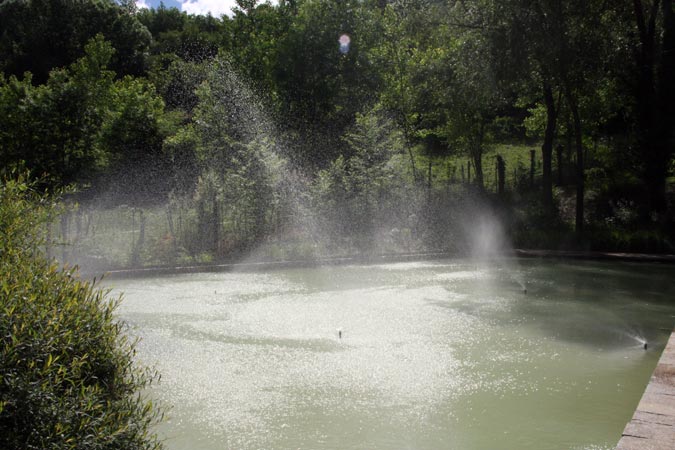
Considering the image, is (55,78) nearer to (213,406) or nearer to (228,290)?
(228,290)

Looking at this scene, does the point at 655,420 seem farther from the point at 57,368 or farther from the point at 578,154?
the point at 578,154

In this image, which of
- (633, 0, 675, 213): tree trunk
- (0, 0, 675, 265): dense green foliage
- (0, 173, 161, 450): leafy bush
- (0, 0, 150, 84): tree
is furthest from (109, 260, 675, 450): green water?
(0, 0, 150, 84): tree

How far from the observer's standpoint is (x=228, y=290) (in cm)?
1168

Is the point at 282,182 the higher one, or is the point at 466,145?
the point at 466,145

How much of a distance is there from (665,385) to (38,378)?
436 cm

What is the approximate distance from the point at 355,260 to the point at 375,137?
5250mm

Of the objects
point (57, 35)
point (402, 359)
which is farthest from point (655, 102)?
point (57, 35)

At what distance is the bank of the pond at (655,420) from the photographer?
3645mm

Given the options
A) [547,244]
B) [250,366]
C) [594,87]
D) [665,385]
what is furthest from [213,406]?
[594,87]

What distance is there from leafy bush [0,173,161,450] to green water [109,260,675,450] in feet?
5.23

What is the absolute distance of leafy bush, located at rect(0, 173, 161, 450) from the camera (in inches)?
105

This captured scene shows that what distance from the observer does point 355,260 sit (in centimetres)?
1540

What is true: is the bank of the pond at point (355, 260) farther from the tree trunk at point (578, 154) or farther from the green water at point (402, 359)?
the tree trunk at point (578, 154)

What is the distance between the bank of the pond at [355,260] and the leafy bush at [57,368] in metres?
10.4
